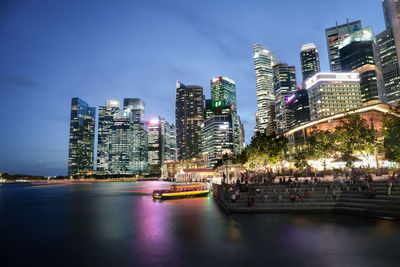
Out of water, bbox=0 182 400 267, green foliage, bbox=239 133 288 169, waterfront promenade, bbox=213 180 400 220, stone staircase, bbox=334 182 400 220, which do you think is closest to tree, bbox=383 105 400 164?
waterfront promenade, bbox=213 180 400 220

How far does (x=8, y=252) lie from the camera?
19141 mm

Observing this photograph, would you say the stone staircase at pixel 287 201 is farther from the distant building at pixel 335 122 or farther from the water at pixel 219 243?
the distant building at pixel 335 122

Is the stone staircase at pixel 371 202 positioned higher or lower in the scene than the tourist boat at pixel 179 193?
higher

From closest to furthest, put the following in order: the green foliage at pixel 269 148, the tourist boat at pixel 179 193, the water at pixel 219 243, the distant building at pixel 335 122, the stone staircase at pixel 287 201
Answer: the water at pixel 219 243 → the stone staircase at pixel 287 201 → the tourist boat at pixel 179 193 → the green foliage at pixel 269 148 → the distant building at pixel 335 122

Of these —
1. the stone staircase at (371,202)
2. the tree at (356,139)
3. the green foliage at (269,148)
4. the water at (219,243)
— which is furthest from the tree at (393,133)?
the green foliage at (269,148)

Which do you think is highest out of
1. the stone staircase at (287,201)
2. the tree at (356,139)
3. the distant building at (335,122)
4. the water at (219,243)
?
the distant building at (335,122)

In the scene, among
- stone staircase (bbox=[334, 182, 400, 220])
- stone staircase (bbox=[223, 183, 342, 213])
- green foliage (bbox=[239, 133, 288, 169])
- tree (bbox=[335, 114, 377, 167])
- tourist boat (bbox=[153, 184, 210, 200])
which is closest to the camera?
stone staircase (bbox=[334, 182, 400, 220])

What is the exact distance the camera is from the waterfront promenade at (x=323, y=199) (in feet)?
80.5

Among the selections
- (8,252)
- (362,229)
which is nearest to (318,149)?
(362,229)

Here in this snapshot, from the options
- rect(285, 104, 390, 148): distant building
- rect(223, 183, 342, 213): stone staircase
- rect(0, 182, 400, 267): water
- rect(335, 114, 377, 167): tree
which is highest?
rect(285, 104, 390, 148): distant building

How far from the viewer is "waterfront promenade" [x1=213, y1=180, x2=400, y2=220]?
24531mm

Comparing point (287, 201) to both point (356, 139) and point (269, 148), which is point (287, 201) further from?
point (269, 148)

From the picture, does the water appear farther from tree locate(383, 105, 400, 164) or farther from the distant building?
the distant building

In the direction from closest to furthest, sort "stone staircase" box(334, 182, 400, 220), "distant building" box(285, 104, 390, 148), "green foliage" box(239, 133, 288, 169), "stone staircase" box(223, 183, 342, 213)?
"stone staircase" box(334, 182, 400, 220), "stone staircase" box(223, 183, 342, 213), "green foliage" box(239, 133, 288, 169), "distant building" box(285, 104, 390, 148)
